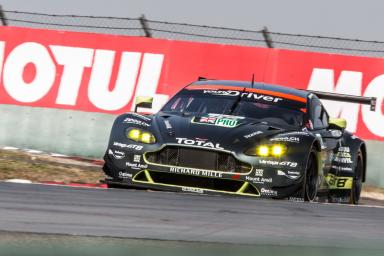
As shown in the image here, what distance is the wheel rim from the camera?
930 centimetres

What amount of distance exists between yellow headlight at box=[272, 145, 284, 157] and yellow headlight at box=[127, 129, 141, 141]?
129 centimetres

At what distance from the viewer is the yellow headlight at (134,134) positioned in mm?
9227

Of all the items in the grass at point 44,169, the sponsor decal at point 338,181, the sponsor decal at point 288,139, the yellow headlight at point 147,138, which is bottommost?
the grass at point 44,169

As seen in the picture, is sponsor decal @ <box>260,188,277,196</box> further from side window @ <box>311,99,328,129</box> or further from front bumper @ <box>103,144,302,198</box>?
side window @ <box>311,99,328,129</box>

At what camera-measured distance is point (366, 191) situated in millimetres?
14633

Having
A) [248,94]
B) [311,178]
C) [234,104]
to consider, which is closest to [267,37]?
[248,94]

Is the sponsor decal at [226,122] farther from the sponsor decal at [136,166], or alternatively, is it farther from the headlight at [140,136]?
the sponsor decal at [136,166]

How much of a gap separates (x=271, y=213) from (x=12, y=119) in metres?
11.3

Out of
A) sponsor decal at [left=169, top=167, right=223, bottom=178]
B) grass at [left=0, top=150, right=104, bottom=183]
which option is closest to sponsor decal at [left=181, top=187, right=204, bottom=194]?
sponsor decal at [left=169, top=167, right=223, bottom=178]

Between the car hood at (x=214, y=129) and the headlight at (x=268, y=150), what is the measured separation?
→ 91mm

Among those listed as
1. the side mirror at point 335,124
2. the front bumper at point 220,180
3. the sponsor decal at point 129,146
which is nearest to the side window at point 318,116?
the side mirror at point 335,124

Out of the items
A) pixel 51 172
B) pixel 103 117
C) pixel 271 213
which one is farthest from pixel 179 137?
pixel 103 117

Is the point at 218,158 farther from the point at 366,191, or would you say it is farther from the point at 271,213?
the point at 366,191

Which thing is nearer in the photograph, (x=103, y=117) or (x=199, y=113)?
(x=199, y=113)
